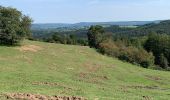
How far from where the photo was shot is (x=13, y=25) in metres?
54.9

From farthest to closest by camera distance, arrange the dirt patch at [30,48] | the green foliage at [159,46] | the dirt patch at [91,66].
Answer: the green foliage at [159,46]
the dirt patch at [30,48]
the dirt patch at [91,66]

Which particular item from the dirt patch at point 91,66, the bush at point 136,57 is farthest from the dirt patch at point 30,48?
the bush at point 136,57

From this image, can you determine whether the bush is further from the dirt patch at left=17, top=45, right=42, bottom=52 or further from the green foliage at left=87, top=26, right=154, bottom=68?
the dirt patch at left=17, top=45, right=42, bottom=52

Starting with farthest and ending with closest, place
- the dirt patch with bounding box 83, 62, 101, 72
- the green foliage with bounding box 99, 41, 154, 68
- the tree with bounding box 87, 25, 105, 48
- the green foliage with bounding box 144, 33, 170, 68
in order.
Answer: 1. the green foliage with bounding box 144, 33, 170, 68
2. the tree with bounding box 87, 25, 105, 48
3. the green foliage with bounding box 99, 41, 154, 68
4. the dirt patch with bounding box 83, 62, 101, 72

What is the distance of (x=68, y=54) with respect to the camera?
64562mm

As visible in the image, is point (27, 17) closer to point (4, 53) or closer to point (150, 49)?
point (4, 53)

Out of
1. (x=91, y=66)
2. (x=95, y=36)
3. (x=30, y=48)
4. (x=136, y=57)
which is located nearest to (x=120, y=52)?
(x=136, y=57)

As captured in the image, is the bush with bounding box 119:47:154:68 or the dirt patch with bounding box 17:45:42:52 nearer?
the dirt patch with bounding box 17:45:42:52

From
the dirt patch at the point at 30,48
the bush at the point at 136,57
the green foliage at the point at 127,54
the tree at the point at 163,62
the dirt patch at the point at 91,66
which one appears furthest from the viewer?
the tree at the point at 163,62

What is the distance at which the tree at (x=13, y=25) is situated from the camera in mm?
54922

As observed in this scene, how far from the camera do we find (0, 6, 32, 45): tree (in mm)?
54922

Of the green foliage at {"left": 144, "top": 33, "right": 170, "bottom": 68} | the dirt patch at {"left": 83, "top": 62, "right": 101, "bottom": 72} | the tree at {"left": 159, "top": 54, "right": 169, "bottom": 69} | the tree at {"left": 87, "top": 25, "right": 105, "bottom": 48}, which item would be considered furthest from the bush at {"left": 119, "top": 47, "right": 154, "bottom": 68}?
the green foliage at {"left": 144, "top": 33, "right": 170, "bottom": 68}

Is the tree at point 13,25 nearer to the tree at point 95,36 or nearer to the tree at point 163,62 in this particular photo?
the tree at point 95,36

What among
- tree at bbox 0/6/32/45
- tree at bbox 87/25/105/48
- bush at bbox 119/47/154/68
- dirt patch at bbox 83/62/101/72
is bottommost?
bush at bbox 119/47/154/68
